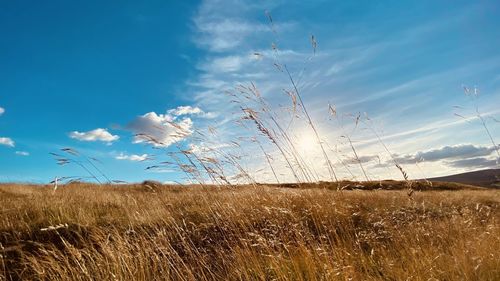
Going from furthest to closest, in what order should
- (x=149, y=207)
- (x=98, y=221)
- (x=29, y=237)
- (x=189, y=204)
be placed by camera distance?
(x=189, y=204) → (x=149, y=207) → (x=98, y=221) → (x=29, y=237)

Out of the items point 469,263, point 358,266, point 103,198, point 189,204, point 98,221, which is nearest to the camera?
point 469,263

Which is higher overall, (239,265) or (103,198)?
(103,198)

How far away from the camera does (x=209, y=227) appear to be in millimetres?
5891

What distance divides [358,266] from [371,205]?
543 centimetres

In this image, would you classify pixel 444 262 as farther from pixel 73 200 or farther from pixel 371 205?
pixel 73 200

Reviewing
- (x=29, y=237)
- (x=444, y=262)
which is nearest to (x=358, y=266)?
(x=444, y=262)

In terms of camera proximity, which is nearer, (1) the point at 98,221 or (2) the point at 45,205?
(1) the point at 98,221

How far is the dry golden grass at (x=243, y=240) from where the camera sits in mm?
3398

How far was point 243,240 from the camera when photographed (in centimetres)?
411

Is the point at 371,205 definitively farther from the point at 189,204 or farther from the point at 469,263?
the point at 469,263

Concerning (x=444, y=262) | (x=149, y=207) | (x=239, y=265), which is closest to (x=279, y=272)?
(x=239, y=265)

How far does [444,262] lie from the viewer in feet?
10.8

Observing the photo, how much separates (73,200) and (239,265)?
5.26 meters

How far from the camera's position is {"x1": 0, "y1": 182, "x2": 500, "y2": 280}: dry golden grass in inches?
134
